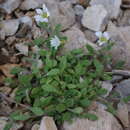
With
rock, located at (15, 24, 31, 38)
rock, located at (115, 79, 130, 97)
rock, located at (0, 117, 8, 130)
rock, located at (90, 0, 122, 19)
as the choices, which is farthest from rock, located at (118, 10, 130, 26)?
rock, located at (0, 117, 8, 130)

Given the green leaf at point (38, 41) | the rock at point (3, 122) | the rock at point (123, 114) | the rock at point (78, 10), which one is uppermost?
the rock at point (78, 10)

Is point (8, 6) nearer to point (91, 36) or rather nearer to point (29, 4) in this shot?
point (29, 4)

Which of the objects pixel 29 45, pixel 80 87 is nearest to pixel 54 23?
pixel 29 45

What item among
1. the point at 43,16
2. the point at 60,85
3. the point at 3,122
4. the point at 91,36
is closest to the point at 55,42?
the point at 43,16

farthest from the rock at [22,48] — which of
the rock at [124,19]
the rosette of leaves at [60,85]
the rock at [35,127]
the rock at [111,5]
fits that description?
the rock at [124,19]

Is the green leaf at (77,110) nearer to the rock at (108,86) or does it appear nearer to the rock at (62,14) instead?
the rock at (108,86)

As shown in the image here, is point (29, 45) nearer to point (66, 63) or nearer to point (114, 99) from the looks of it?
point (66, 63)
